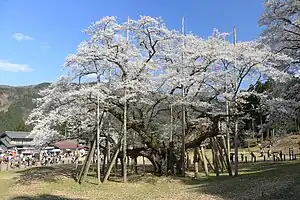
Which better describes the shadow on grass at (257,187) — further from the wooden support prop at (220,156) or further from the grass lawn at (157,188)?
the wooden support prop at (220,156)

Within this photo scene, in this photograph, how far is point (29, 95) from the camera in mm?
159375

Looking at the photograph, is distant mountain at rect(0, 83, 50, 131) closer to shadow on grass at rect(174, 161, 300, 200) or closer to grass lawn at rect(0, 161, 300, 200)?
grass lawn at rect(0, 161, 300, 200)

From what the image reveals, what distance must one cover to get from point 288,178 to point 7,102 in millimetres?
155653

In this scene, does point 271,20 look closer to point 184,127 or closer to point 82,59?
point 184,127

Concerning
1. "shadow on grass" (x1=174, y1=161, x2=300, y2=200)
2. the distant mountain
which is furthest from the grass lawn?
the distant mountain

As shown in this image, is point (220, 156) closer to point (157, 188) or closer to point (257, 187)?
point (157, 188)

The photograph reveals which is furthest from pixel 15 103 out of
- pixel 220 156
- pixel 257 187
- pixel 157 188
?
pixel 257 187

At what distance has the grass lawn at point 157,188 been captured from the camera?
13102mm

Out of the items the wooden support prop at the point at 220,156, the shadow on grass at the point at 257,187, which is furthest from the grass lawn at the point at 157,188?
the wooden support prop at the point at 220,156

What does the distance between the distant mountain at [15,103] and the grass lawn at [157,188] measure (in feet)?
327

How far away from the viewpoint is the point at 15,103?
490 feet

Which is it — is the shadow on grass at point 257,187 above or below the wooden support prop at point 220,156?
below

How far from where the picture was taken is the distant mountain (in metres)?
123

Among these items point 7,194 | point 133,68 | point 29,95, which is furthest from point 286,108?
point 29,95
